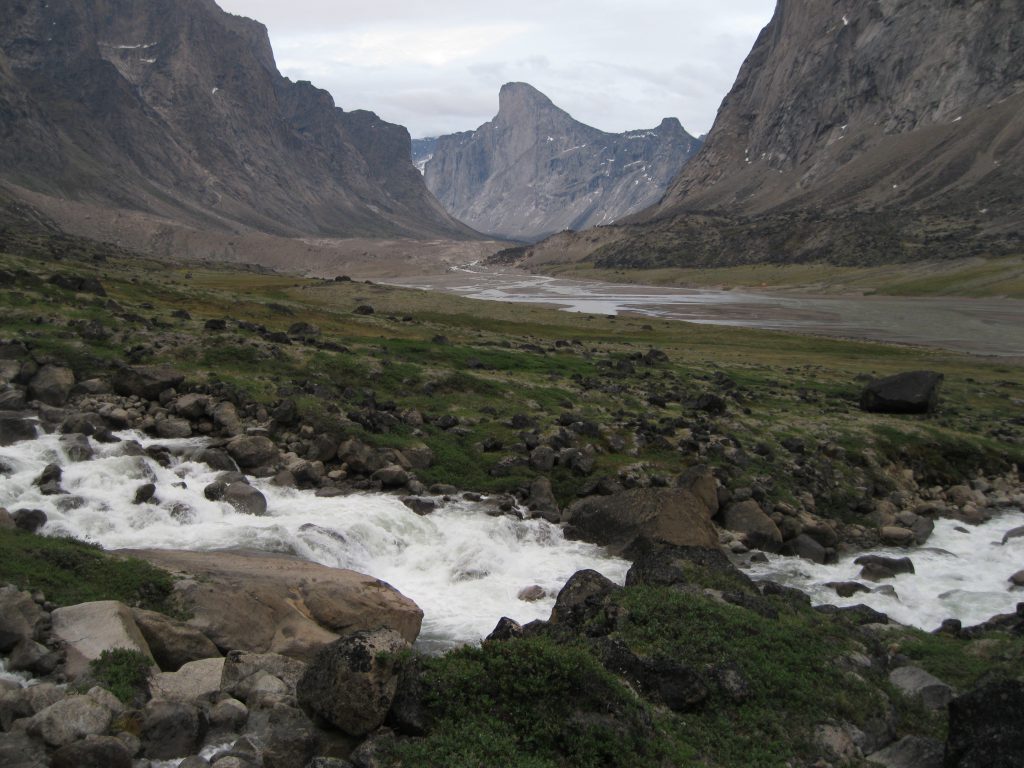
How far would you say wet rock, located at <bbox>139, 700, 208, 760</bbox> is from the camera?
11.3 metres

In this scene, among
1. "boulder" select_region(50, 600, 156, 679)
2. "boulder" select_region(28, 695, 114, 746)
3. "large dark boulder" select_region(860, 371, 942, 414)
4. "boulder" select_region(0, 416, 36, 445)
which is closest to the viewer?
"boulder" select_region(28, 695, 114, 746)

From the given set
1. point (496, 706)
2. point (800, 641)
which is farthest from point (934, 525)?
point (496, 706)

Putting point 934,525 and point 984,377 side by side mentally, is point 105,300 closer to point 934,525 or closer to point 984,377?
point 934,525

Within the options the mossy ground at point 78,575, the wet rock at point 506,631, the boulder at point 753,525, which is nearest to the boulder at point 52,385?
the mossy ground at point 78,575

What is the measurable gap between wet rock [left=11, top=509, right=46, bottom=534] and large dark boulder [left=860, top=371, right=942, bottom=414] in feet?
138

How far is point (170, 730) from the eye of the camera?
11.5 meters

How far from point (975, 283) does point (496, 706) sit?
160970mm

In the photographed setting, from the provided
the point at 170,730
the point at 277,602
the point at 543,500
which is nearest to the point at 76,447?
the point at 277,602

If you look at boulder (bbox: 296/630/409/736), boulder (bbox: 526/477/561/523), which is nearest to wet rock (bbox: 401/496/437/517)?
boulder (bbox: 526/477/561/523)

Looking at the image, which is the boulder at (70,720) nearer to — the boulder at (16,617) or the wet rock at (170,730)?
the wet rock at (170,730)

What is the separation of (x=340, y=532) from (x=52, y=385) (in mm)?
13747

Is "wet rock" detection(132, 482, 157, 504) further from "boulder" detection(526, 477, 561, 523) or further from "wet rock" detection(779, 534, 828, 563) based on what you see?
"wet rock" detection(779, 534, 828, 563)

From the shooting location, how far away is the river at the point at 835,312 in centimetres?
9675

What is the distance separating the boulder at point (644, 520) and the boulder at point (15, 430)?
56.9 feet
